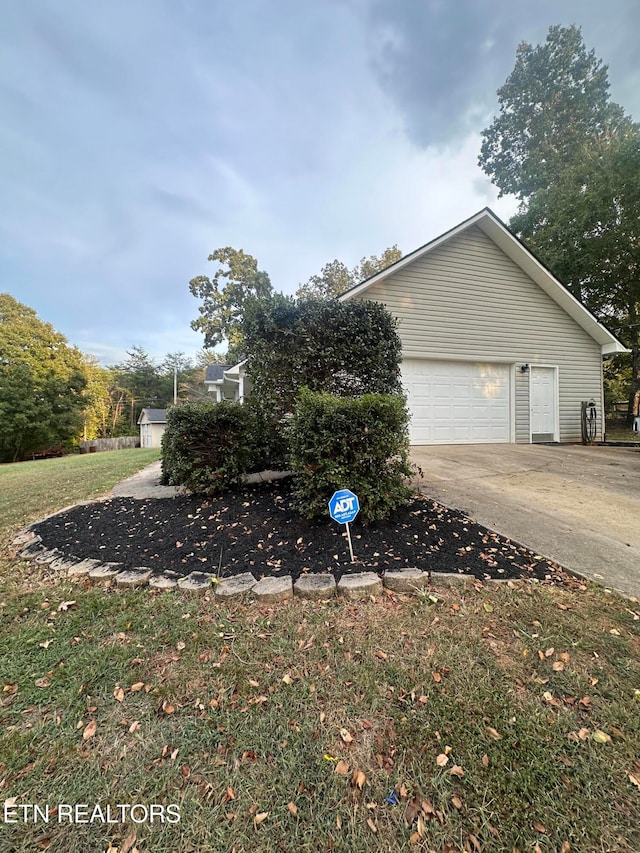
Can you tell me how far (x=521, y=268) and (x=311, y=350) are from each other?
323 inches

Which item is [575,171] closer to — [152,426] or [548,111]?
[548,111]

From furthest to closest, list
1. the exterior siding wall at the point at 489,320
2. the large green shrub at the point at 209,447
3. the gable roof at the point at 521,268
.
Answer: the exterior siding wall at the point at 489,320 < the gable roof at the point at 521,268 < the large green shrub at the point at 209,447

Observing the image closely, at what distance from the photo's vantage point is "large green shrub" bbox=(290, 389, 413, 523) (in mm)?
2938

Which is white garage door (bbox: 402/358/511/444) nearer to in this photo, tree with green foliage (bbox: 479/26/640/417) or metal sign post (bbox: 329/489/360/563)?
metal sign post (bbox: 329/489/360/563)

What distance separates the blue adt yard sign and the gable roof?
5821 millimetres

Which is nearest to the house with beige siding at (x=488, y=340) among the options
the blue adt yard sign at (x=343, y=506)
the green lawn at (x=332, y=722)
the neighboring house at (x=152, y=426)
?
the blue adt yard sign at (x=343, y=506)

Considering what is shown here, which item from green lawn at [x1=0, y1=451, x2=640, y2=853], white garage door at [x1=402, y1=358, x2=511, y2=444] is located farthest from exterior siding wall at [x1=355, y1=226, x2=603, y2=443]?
green lawn at [x1=0, y1=451, x2=640, y2=853]

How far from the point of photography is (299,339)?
4.38 m

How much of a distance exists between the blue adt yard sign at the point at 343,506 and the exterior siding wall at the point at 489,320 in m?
6.38

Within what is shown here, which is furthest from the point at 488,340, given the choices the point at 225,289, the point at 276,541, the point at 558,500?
the point at 225,289

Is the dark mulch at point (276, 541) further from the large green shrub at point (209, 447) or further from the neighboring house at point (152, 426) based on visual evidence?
the neighboring house at point (152, 426)

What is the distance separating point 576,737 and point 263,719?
1281mm

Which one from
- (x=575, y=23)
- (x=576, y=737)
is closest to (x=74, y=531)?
(x=576, y=737)

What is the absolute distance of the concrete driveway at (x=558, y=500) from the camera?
9.03ft
